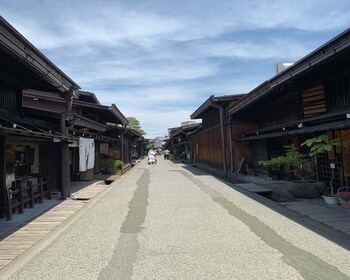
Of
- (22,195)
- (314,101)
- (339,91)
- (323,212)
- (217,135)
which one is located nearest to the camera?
(323,212)

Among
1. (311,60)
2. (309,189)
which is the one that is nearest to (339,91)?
(311,60)

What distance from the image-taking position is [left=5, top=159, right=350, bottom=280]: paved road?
488 centimetres

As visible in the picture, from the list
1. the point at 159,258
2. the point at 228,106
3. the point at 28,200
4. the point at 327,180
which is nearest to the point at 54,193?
the point at 28,200

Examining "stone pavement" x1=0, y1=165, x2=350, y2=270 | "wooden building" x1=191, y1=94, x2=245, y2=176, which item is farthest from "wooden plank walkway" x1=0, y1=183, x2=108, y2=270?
"wooden building" x1=191, y1=94, x2=245, y2=176

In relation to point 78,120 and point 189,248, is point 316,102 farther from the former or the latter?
point 78,120

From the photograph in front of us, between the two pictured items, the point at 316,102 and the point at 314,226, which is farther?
the point at 316,102

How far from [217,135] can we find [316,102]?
41.0 ft

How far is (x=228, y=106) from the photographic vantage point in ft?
73.6

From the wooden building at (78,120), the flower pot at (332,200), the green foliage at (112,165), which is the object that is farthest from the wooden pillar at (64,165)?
the green foliage at (112,165)

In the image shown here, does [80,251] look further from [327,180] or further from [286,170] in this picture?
[286,170]

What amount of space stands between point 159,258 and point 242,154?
54.0 ft

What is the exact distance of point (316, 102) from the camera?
42.0 feet

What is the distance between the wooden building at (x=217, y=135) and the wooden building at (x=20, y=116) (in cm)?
1135

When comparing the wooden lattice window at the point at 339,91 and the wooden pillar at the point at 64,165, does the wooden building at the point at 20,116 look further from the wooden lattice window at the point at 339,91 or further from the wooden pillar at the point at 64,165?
the wooden lattice window at the point at 339,91
